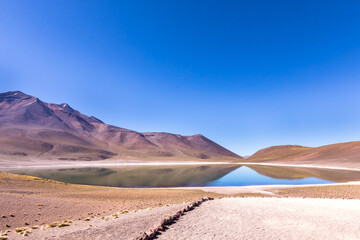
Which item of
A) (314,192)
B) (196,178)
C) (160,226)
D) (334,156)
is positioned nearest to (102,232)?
(160,226)

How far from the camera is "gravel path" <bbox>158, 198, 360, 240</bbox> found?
8.20 metres

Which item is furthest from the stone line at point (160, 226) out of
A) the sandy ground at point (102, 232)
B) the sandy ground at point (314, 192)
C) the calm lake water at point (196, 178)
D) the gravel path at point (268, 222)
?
the calm lake water at point (196, 178)

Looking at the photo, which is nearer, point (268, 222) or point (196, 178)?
point (268, 222)

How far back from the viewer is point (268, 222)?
9742mm

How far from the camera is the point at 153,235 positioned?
8.03 metres

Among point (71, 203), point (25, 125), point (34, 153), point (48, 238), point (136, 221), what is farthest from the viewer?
point (25, 125)

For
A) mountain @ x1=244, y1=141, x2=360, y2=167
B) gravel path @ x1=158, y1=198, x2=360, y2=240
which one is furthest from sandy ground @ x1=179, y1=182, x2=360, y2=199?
mountain @ x1=244, y1=141, x2=360, y2=167

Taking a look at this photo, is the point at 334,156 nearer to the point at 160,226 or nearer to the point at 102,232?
the point at 160,226

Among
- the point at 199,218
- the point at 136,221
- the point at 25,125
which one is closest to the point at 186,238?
the point at 199,218

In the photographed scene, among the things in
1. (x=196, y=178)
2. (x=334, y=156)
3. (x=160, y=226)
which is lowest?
(x=196, y=178)

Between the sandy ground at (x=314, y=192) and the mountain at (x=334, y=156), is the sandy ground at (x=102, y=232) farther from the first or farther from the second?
the mountain at (x=334, y=156)

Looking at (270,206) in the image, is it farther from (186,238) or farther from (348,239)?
(186,238)

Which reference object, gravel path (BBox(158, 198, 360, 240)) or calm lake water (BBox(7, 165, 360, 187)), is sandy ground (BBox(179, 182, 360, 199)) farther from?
calm lake water (BBox(7, 165, 360, 187))

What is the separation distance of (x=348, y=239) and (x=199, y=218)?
5.94 metres
